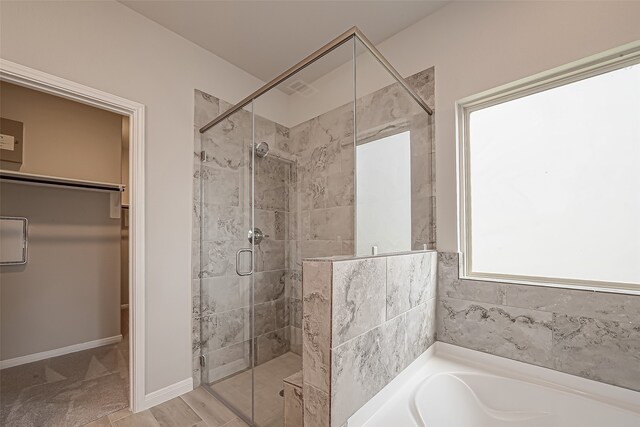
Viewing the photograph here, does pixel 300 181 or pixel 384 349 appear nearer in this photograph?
pixel 384 349

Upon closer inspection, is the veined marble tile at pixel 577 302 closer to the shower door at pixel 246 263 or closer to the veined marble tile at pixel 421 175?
the veined marble tile at pixel 421 175

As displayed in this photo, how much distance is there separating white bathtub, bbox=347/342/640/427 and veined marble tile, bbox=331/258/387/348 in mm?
349

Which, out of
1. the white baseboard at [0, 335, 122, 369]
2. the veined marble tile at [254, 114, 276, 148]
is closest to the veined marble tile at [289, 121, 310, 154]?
the veined marble tile at [254, 114, 276, 148]

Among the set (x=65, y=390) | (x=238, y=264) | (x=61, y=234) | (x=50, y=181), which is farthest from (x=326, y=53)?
(x=61, y=234)

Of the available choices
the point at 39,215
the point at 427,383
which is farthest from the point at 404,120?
the point at 39,215

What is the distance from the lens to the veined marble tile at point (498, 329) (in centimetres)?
140

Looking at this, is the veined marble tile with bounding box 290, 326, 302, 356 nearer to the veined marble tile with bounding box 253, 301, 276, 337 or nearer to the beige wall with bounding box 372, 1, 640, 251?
the veined marble tile with bounding box 253, 301, 276, 337

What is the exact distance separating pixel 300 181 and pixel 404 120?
748mm

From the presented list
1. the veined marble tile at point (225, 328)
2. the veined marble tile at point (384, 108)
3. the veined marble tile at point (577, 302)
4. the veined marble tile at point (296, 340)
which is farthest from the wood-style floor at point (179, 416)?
the veined marble tile at point (384, 108)

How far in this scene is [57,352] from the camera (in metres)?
2.57

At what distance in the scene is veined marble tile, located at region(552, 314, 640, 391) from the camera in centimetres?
119

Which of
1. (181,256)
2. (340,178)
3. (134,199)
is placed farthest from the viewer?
(181,256)

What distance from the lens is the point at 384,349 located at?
1.21 metres

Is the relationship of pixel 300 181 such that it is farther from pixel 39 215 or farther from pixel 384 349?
pixel 39 215
